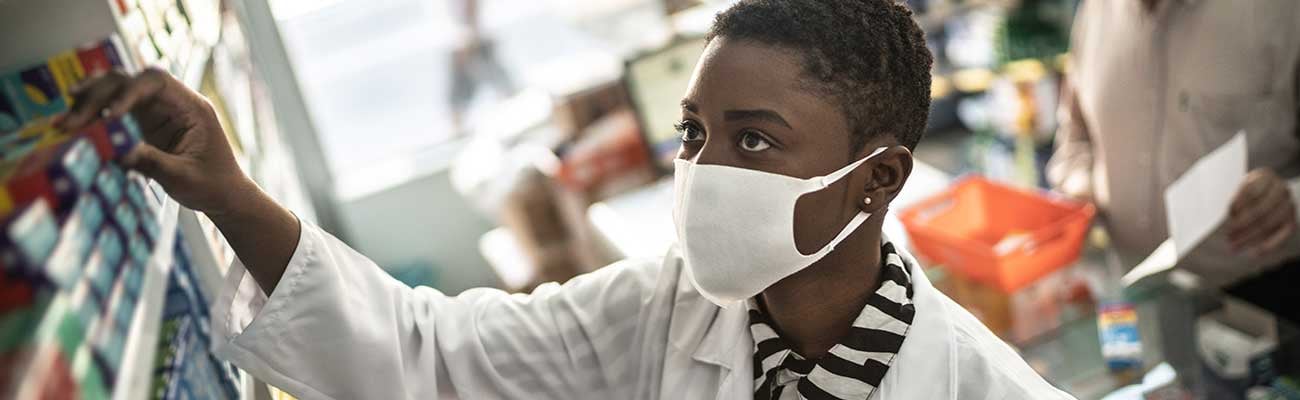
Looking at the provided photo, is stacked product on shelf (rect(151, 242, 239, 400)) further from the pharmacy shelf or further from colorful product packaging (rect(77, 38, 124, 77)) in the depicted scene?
colorful product packaging (rect(77, 38, 124, 77))

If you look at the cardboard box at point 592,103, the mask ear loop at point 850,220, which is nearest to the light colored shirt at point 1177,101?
the mask ear loop at point 850,220

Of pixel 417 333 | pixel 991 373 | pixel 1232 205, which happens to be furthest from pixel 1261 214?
pixel 417 333

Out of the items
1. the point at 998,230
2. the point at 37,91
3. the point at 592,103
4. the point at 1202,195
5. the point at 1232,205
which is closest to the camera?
the point at 37,91

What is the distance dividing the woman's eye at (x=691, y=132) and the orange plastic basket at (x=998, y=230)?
1128 millimetres

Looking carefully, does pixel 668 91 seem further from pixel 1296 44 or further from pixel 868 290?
pixel 868 290

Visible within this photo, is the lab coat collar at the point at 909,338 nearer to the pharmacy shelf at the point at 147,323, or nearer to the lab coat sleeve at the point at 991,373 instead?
the lab coat sleeve at the point at 991,373

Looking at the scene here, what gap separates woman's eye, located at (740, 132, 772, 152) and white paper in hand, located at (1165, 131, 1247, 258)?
3.45 feet

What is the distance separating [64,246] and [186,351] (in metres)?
0.47

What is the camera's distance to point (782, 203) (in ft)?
4.08

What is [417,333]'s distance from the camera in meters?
1.46

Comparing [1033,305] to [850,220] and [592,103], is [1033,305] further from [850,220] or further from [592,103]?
[592,103]

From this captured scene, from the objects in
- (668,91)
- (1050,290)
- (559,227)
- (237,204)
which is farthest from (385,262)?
(237,204)

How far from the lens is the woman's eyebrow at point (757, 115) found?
117 centimetres

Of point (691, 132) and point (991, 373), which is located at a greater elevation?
point (691, 132)
